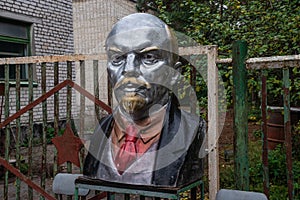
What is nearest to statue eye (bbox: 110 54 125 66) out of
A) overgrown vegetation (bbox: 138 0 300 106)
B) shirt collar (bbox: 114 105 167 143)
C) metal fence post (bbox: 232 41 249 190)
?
shirt collar (bbox: 114 105 167 143)

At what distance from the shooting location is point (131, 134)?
1.62 meters

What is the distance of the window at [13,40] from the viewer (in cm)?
693

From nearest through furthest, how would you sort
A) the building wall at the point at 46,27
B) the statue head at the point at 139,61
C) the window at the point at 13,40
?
1. the statue head at the point at 139,61
2. the window at the point at 13,40
3. the building wall at the point at 46,27

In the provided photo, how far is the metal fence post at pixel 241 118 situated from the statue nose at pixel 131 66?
797 millimetres

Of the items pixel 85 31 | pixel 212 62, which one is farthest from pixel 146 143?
pixel 85 31

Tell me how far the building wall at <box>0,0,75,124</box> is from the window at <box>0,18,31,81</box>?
14cm

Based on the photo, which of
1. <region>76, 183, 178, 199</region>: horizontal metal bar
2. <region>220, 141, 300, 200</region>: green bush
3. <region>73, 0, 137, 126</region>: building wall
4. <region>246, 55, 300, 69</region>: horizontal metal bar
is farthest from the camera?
<region>73, 0, 137, 126</region>: building wall

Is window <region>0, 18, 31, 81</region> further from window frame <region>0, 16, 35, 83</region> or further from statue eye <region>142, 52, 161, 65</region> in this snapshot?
statue eye <region>142, 52, 161, 65</region>

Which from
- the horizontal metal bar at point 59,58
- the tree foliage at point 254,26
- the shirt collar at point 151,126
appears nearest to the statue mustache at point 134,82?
the shirt collar at point 151,126

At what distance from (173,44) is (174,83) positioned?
192mm

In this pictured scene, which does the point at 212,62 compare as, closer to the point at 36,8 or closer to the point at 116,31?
the point at 116,31

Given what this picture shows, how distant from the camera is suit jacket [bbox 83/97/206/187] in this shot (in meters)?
1.48

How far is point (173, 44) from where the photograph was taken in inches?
63.2

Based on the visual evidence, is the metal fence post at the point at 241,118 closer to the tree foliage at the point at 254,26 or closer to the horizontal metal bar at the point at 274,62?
the horizontal metal bar at the point at 274,62
